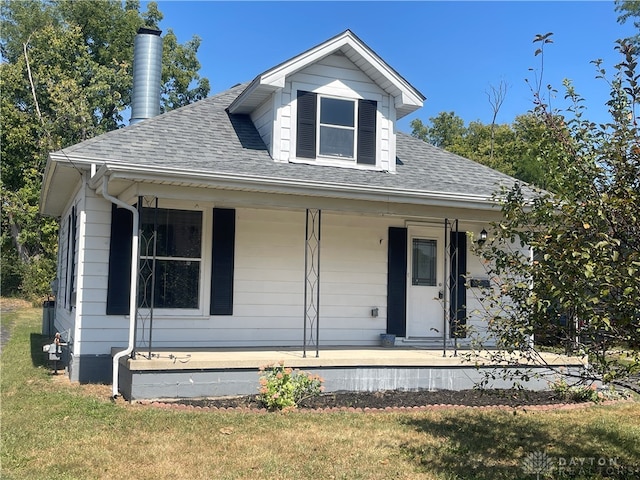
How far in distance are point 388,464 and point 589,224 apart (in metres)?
2.55

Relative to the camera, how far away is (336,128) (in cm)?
1006

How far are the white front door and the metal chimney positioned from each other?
18.6ft

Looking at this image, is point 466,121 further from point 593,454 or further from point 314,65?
point 593,454

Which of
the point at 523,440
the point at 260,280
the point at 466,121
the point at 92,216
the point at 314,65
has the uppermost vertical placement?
the point at 466,121

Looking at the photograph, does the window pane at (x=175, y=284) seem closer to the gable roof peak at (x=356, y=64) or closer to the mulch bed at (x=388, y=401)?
the mulch bed at (x=388, y=401)

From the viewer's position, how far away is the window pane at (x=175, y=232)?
8.65 metres

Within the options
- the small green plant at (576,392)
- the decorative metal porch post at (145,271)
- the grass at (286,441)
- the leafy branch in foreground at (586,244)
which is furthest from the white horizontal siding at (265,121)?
the leafy branch in foreground at (586,244)

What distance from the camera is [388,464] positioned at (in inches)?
195

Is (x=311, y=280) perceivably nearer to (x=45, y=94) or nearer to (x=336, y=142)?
(x=336, y=142)

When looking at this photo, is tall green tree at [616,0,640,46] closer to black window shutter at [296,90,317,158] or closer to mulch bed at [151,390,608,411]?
black window shutter at [296,90,317,158]

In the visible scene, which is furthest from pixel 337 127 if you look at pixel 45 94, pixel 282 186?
pixel 45 94

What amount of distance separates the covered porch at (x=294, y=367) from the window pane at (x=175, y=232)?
142 cm

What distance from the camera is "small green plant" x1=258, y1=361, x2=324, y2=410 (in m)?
6.82

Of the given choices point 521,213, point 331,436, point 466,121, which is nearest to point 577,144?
point 521,213
